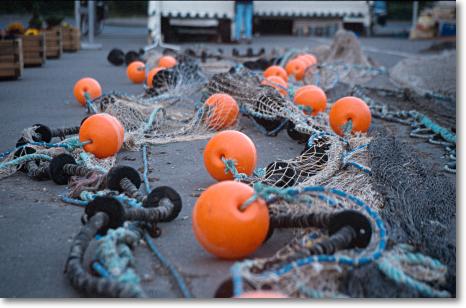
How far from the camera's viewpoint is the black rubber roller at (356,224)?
119 inches

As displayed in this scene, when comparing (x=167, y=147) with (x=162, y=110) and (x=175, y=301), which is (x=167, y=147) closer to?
(x=162, y=110)

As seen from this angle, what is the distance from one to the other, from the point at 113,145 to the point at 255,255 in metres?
2.12

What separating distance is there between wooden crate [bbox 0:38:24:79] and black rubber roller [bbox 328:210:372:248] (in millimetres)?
9122

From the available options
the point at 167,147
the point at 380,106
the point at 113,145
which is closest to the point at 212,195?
the point at 113,145

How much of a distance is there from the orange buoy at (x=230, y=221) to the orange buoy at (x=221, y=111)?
3254mm

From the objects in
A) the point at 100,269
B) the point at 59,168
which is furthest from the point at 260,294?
the point at 59,168

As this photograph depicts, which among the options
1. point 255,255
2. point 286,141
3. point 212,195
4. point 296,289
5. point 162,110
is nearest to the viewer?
point 296,289

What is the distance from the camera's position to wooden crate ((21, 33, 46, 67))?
43.8 ft

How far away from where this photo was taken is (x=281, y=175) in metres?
4.30

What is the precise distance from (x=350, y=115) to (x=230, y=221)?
3.26 metres

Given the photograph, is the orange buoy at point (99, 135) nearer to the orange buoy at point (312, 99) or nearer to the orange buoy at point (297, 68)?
the orange buoy at point (312, 99)

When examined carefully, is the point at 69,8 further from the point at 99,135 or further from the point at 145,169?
the point at 145,169

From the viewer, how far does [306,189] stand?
3266 millimetres

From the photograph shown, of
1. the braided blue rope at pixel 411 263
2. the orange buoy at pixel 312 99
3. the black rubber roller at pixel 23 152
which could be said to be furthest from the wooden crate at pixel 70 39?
the braided blue rope at pixel 411 263
